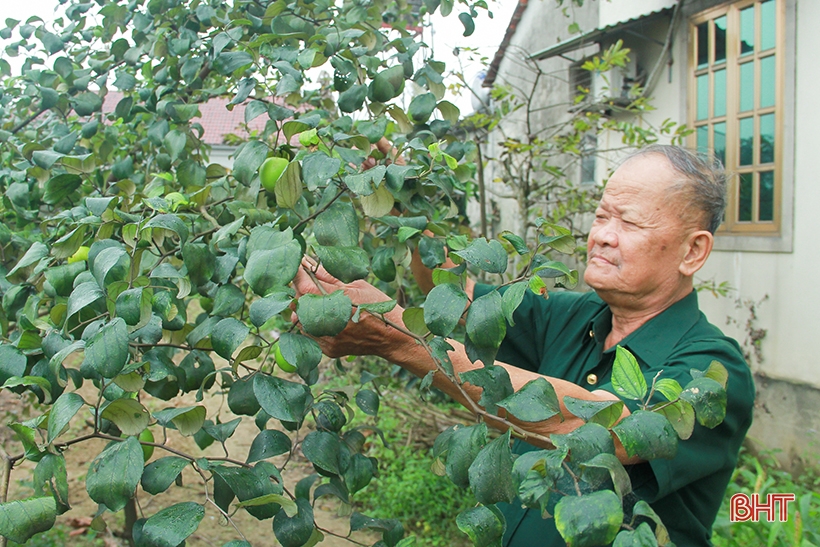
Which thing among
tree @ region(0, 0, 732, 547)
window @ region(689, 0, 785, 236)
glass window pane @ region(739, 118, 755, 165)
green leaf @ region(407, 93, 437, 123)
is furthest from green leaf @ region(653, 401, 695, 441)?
glass window pane @ region(739, 118, 755, 165)

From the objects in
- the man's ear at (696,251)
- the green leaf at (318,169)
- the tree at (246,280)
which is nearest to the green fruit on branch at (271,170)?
the tree at (246,280)

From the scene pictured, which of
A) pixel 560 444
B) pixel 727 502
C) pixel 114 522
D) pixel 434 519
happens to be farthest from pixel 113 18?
pixel 727 502

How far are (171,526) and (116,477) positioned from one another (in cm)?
9

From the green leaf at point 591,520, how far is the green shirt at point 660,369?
0.49 m

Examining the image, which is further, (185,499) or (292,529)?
(185,499)

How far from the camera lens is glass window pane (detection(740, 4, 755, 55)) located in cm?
380

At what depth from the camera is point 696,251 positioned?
57.3 inches

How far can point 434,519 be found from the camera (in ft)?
10.7

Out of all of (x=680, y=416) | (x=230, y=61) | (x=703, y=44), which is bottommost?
(x=680, y=416)

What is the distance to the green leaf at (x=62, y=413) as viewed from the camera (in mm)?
856

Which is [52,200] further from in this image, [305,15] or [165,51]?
[305,15]

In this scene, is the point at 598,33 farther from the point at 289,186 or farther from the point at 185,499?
the point at 289,186

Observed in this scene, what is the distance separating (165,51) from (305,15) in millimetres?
369

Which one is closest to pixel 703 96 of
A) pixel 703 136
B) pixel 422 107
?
pixel 703 136
